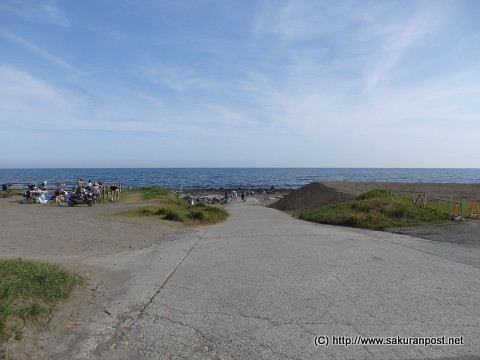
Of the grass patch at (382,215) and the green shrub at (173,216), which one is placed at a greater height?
the grass patch at (382,215)

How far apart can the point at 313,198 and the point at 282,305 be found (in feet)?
77.4

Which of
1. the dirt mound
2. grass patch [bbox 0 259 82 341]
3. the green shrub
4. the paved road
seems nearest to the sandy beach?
grass patch [bbox 0 259 82 341]

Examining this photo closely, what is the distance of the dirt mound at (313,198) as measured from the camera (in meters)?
25.0

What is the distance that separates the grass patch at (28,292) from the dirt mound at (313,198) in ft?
66.1

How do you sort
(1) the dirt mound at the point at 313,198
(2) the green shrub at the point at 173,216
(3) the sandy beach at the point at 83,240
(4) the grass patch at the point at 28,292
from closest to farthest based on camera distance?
(4) the grass patch at the point at 28,292, (3) the sandy beach at the point at 83,240, (2) the green shrub at the point at 173,216, (1) the dirt mound at the point at 313,198

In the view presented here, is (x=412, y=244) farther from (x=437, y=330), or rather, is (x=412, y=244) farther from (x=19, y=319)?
(x=19, y=319)

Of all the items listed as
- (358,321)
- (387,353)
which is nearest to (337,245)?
(358,321)

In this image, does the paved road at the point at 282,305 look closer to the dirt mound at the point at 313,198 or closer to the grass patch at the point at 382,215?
the grass patch at the point at 382,215

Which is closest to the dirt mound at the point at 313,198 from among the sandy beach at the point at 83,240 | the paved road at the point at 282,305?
the sandy beach at the point at 83,240

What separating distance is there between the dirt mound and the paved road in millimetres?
15557

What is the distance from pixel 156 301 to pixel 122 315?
64 centimetres

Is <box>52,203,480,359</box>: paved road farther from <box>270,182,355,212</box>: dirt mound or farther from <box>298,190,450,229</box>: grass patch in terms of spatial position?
<box>270,182,355,212</box>: dirt mound

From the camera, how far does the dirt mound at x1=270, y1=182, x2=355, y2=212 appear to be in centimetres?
2499

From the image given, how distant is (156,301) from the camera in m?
5.62
